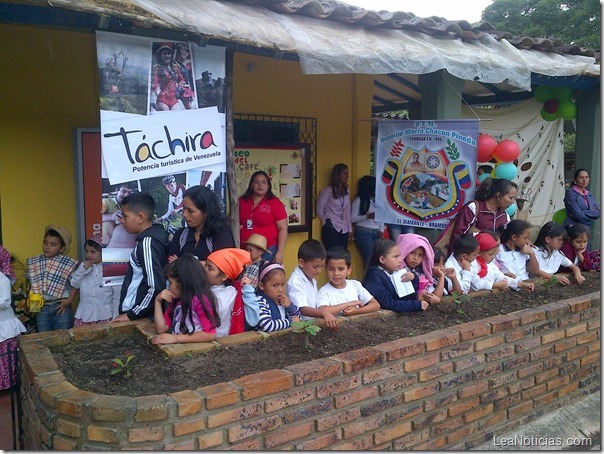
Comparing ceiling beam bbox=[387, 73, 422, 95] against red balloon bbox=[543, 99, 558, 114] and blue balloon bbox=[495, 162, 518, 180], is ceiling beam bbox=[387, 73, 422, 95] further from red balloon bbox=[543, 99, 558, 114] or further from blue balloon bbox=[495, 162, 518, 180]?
red balloon bbox=[543, 99, 558, 114]

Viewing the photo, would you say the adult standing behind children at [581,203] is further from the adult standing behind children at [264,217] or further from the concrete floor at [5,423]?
the concrete floor at [5,423]

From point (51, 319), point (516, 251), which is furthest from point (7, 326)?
point (516, 251)

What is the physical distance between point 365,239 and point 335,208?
0.60 meters

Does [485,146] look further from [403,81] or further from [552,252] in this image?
[403,81]

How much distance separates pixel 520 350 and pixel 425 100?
8.62ft

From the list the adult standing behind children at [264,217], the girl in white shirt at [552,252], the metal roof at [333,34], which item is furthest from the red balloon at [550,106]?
the adult standing behind children at [264,217]

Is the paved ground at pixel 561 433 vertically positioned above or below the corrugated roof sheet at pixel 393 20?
below

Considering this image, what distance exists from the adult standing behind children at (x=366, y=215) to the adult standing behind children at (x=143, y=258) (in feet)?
11.6

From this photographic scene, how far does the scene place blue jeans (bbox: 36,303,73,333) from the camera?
4445mm

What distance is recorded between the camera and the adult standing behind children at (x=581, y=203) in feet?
21.7

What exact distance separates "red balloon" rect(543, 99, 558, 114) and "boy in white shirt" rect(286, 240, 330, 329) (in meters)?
4.88

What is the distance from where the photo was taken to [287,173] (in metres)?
6.23

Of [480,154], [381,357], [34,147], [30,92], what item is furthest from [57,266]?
[480,154]

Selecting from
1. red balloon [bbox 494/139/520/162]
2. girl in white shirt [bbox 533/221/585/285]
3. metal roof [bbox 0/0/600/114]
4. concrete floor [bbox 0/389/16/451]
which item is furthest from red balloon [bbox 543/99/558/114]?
concrete floor [bbox 0/389/16/451]
